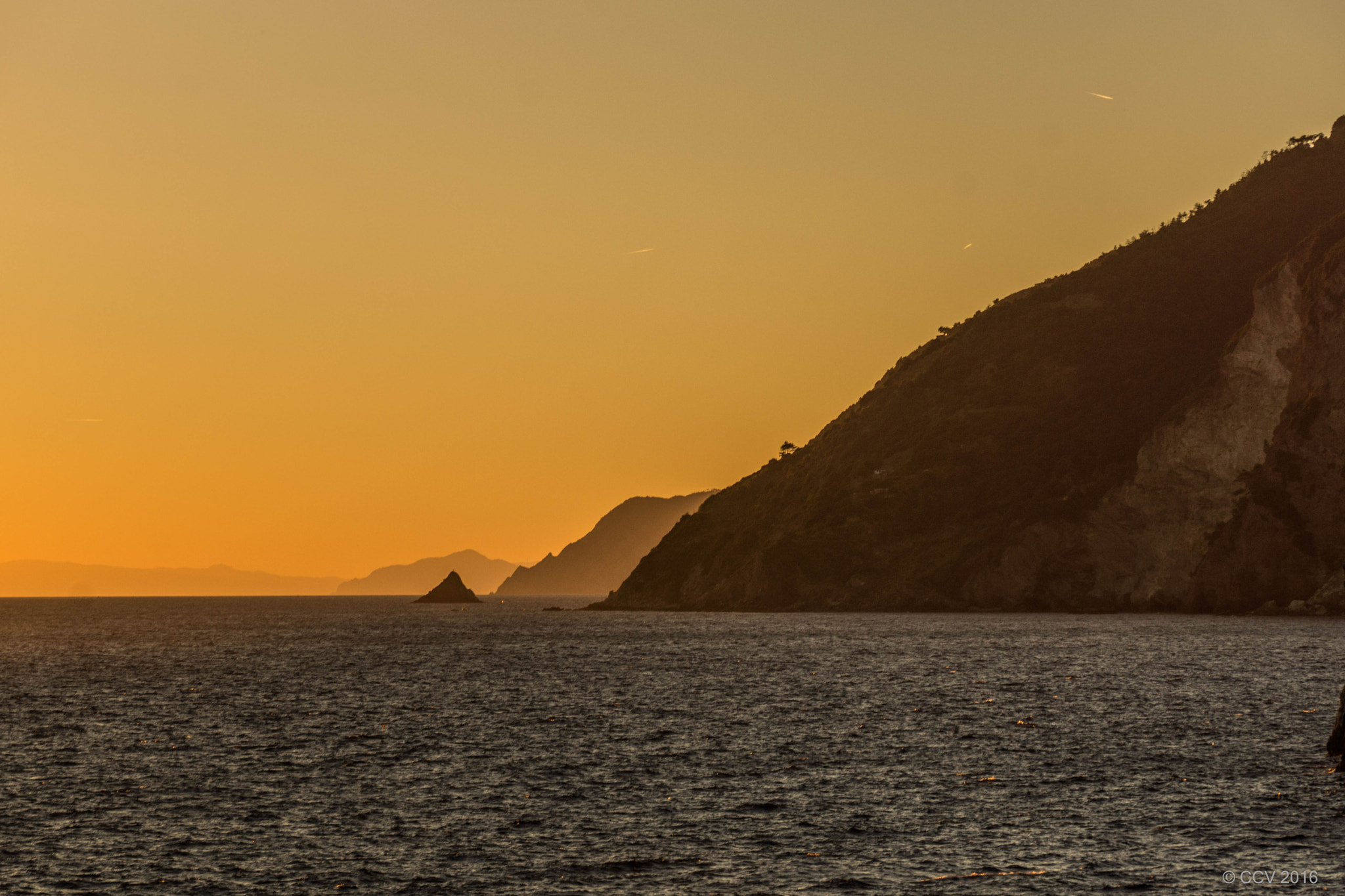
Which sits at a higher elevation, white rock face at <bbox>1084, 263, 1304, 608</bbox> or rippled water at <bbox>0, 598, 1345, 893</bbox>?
white rock face at <bbox>1084, 263, 1304, 608</bbox>

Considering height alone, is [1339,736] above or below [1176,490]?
below

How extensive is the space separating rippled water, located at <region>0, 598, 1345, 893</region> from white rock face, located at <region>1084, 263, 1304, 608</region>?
248 feet

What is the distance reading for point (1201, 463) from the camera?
160875 millimetres

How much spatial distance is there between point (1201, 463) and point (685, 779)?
14368 cm

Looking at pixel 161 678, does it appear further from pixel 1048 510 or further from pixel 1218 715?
pixel 1048 510

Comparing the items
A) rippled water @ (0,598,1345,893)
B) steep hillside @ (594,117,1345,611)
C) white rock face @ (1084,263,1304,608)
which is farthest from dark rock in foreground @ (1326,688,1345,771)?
white rock face @ (1084,263,1304,608)

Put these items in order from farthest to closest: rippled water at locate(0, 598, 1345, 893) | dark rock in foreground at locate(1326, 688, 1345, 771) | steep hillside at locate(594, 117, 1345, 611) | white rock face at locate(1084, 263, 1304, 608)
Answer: white rock face at locate(1084, 263, 1304, 608), steep hillside at locate(594, 117, 1345, 611), dark rock in foreground at locate(1326, 688, 1345, 771), rippled water at locate(0, 598, 1345, 893)

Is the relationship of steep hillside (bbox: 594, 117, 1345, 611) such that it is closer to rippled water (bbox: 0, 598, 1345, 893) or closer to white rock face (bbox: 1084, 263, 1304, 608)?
white rock face (bbox: 1084, 263, 1304, 608)

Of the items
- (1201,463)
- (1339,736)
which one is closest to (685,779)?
(1339,736)

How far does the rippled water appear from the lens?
27.3 metres

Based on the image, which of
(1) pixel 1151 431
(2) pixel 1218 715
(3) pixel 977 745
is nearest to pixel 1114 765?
(3) pixel 977 745

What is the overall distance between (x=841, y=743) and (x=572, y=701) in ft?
76.6

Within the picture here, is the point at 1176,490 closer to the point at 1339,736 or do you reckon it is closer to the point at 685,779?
the point at 1339,736

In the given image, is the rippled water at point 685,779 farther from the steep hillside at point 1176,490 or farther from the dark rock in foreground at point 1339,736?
the steep hillside at point 1176,490
